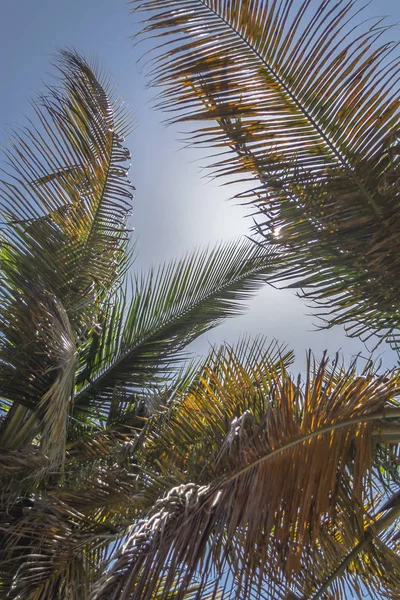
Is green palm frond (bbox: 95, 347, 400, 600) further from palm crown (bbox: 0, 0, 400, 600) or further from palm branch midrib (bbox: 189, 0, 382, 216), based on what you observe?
palm branch midrib (bbox: 189, 0, 382, 216)

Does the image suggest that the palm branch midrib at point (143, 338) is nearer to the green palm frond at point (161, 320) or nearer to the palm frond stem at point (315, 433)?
the green palm frond at point (161, 320)

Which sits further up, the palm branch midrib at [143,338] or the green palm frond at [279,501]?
the palm branch midrib at [143,338]

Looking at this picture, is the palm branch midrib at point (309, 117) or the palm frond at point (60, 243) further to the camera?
the palm frond at point (60, 243)

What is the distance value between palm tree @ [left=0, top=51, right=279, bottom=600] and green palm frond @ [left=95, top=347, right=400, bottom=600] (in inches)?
26.0

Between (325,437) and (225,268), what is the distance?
312 centimetres

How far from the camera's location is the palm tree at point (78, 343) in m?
3.58

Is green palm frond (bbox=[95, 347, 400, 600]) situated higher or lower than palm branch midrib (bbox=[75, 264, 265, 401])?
lower

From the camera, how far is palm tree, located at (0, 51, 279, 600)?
11.7ft

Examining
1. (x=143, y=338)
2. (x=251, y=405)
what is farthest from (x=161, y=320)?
(x=251, y=405)

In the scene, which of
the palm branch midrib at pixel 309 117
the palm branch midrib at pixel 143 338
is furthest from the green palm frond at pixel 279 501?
the palm branch midrib at pixel 143 338

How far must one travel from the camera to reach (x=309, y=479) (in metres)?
2.68

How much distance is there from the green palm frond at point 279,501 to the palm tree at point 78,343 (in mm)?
661

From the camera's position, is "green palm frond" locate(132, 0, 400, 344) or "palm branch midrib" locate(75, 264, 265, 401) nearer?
"green palm frond" locate(132, 0, 400, 344)

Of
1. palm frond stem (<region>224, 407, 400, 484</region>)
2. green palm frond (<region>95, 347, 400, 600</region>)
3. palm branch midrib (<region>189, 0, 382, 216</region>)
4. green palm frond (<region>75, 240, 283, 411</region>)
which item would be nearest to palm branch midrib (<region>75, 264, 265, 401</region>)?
green palm frond (<region>75, 240, 283, 411</region>)
